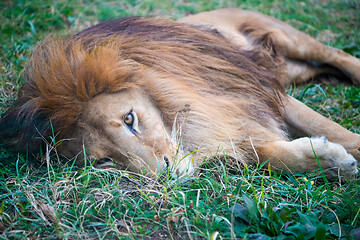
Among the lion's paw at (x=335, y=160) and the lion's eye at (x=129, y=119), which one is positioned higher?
the lion's eye at (x=129, y=119)

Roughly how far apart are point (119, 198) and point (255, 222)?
2.47 feet

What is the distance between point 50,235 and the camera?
1937 millimetres

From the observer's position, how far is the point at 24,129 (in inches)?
98.8

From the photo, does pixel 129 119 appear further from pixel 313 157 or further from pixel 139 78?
pixel 313 157

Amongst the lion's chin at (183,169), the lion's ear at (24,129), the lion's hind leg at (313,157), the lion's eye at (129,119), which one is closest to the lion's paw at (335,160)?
the lion's hind leg at (313,157)

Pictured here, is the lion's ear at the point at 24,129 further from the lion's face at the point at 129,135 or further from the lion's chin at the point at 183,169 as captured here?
the lion's chin at the point at 183,169

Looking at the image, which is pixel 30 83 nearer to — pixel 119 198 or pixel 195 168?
pixel 119 198

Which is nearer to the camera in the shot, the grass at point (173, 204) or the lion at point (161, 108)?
the grass at point (173, 204)

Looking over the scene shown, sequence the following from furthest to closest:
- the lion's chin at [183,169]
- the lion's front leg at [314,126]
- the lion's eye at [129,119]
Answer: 1. the lion's front leg at [314,126]
2. the lion's eye at [129,119]
3. the lion's chin at [183,169]

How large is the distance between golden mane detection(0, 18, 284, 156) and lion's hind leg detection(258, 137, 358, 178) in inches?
13.4

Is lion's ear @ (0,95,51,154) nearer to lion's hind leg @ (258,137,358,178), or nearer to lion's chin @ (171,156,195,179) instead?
lion's chin @ (171,156,195,179)

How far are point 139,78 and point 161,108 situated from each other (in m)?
0.24

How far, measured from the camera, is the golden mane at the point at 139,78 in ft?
7.90

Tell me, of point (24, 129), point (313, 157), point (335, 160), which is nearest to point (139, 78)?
point (24, 129)
